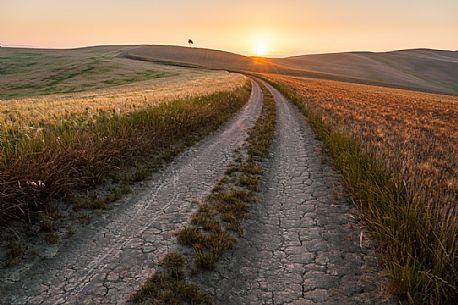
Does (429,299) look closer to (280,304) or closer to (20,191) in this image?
(280,304)

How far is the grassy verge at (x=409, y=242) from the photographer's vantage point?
11.9 feet

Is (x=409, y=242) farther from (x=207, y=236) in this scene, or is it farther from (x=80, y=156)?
(x=80, y=156)

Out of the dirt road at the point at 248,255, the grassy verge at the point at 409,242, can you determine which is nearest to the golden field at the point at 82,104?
the dirt road at the point at 248,255

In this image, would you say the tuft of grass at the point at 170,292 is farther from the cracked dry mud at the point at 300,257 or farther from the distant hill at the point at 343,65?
the distant hill at the point at 343,65

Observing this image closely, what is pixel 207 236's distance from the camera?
5121 mm

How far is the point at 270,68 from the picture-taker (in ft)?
352

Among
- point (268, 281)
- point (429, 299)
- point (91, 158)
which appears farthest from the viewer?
point (91, 158)

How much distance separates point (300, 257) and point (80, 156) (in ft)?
16.4

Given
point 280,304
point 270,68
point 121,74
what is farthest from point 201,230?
point 270,68

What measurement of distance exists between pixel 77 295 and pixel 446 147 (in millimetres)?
12716

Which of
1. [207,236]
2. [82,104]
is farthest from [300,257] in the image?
[82,104]

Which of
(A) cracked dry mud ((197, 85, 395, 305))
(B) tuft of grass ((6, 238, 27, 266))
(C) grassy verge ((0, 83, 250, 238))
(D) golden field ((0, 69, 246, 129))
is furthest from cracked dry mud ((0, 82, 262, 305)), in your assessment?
(D) golden field ((0, 69, 246, 129))

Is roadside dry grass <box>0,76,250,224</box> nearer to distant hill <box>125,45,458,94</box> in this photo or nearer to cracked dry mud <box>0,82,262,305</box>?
cracked dry mud <box>0,82,262,305</box>

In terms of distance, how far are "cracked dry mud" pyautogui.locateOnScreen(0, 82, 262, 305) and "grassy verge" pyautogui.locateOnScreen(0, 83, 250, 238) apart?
76cm
